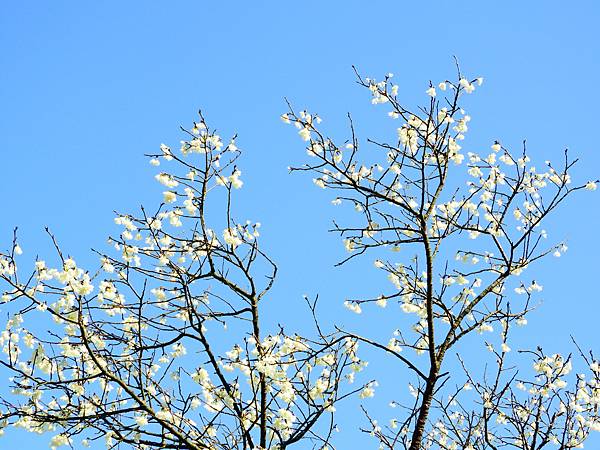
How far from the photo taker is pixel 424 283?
21.3 feet

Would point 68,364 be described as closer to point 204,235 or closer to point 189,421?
point 189,421

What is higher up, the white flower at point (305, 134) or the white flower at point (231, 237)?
the white flower at point (305, 134)

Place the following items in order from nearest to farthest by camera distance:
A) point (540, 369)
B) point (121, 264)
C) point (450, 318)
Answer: point (121, 264), point (450, 318), point (540, 369)

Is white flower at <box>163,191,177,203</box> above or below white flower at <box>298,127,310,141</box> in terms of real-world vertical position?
below

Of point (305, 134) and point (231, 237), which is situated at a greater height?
point (305, 134)

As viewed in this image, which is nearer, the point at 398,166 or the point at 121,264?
the point at 121,264

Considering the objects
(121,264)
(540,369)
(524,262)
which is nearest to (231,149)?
(121,264)

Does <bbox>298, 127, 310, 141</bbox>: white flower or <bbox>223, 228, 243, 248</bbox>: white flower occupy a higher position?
<bbox>298, 127, 310, 141</bbox>: white flower

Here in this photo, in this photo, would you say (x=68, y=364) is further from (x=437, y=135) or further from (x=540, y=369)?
(x=540, y=369)

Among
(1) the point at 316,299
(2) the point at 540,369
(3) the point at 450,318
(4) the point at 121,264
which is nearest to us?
(1) the point at 316,299

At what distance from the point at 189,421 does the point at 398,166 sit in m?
2.79

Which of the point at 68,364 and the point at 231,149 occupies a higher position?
the point at 231,149

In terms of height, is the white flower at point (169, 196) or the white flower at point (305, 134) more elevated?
the white flower at point (305, 134)

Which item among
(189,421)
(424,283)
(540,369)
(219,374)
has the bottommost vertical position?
(189,421)
